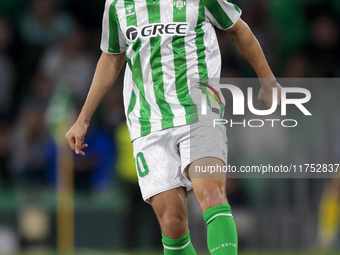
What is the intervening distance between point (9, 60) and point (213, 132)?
5.93 metres

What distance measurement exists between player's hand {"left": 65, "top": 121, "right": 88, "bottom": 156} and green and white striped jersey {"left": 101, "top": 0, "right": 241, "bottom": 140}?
364mm

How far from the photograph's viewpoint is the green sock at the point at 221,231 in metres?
2.87

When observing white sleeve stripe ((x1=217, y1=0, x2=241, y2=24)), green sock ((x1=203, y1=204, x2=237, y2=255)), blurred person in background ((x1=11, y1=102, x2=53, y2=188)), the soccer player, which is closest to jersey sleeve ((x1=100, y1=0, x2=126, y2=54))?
the soccer player

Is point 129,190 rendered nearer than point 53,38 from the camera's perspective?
Yes

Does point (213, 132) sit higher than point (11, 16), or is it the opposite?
point (11, 16)

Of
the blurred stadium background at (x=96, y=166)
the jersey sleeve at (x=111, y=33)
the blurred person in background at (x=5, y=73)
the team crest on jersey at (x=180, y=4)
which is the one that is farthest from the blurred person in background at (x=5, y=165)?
the team crest on jersey at (x=180, y=4)

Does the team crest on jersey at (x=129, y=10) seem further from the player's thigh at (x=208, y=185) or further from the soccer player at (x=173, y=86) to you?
the player's thigh at (x=208, y=185)

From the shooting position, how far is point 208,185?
9.64ft

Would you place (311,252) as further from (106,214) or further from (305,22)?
(305,22)

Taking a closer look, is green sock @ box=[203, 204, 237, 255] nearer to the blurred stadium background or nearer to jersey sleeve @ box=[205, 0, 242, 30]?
jersey sleeve @ box=[205, 0, 242, 30]

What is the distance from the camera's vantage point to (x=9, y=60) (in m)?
8.34

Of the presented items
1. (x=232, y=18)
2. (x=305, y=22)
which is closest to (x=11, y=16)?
(x=305, y=22)

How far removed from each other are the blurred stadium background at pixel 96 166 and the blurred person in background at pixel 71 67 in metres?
0.02

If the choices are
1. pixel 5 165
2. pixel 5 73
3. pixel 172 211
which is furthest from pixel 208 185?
pixel 5 73
